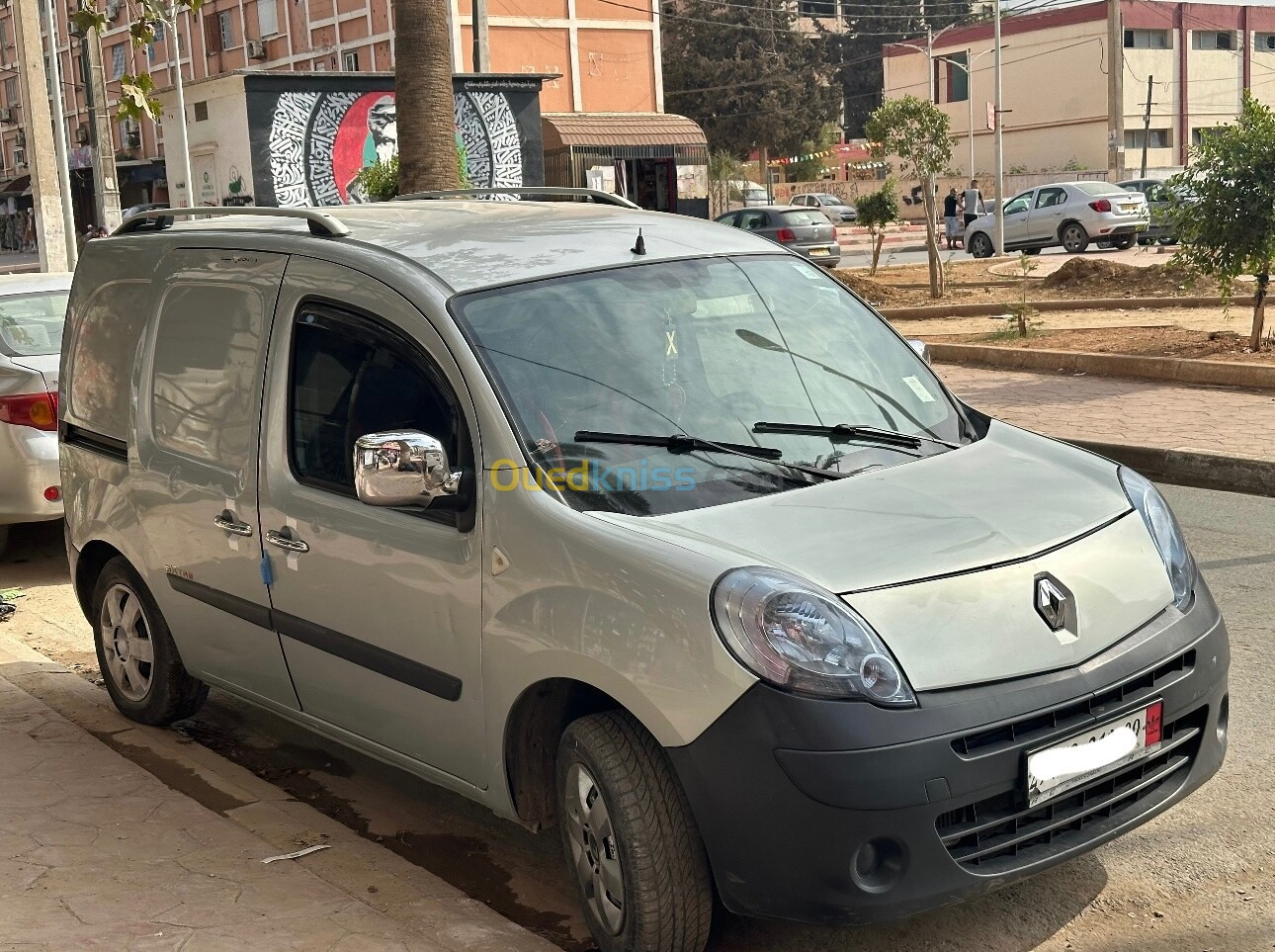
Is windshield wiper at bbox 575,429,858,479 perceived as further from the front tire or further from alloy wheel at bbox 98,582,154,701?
alloy wheel at bbox 98,582,154,701

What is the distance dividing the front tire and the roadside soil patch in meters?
10.8

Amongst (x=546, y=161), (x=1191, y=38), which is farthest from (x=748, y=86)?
(x=546, y=161)

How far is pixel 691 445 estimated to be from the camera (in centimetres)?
372

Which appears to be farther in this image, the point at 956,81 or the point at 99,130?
the point at 956,81

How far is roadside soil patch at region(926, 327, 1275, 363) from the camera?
13211 millimetres

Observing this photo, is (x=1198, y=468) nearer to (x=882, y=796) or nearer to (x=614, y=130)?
(x=882, y=796)

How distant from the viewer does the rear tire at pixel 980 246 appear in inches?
1282

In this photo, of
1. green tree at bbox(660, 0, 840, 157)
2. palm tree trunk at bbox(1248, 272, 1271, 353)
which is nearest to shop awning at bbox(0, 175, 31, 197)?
green tree at bbox(660, 0, 840, 157)

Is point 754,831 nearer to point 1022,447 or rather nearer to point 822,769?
point 822,769

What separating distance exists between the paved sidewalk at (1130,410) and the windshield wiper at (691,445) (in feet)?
19.8

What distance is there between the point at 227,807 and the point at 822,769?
2.38 m

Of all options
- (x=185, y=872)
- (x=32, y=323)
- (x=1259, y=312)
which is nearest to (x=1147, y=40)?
(x=1259, y=312)

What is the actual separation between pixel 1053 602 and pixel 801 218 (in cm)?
2984

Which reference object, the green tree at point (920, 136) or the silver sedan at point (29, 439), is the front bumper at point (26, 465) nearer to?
the silver sedan at point (29, 439)
